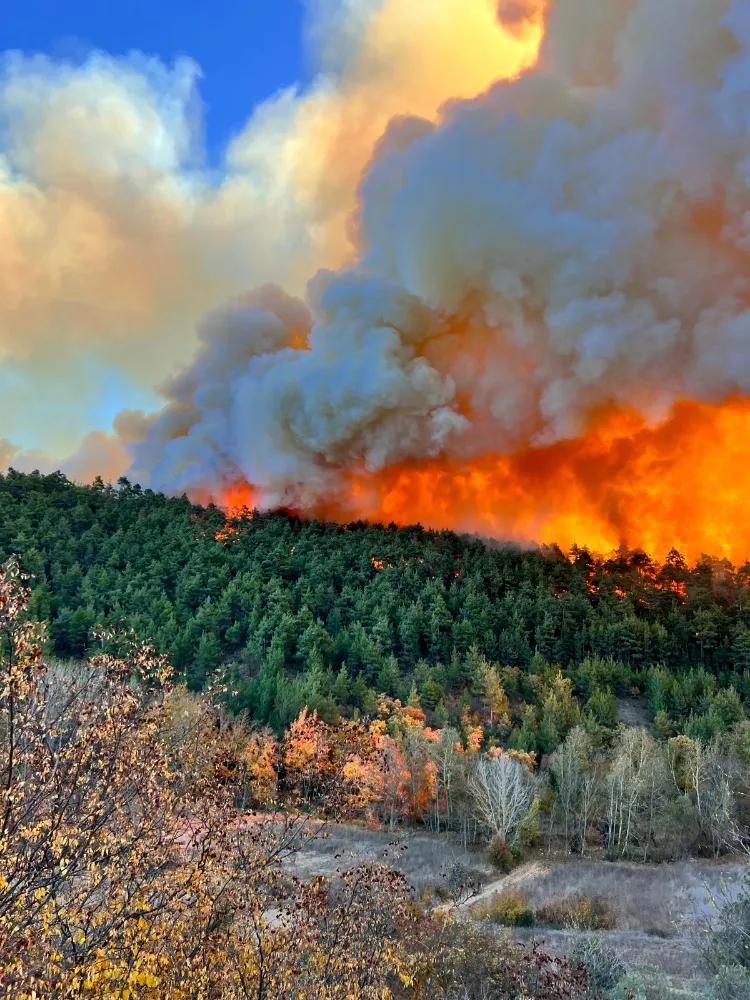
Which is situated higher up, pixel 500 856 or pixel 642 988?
pixel 642 988

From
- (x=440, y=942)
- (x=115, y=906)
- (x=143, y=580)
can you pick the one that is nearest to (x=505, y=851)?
(x=440, y=942)

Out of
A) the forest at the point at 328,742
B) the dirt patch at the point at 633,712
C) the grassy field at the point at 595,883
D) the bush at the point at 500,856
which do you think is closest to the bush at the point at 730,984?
the forest at the point at 328,742

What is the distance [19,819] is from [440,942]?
9.39 metres

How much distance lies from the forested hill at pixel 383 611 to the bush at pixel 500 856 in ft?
52.3

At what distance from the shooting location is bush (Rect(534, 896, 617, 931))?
890 inches

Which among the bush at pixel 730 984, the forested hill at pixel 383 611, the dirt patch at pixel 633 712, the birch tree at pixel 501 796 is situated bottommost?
the birch tree at pixel 501 796

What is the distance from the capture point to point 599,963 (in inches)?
557

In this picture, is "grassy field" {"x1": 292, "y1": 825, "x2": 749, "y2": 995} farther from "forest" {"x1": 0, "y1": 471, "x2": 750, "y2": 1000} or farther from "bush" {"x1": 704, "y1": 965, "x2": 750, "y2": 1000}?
"bush" {"x1": 704, "y1": 965, "x2": 750, "y2": 1000}

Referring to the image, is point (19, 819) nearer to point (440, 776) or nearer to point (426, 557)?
point (440, 776)

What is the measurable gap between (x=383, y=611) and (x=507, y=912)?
2006 inches

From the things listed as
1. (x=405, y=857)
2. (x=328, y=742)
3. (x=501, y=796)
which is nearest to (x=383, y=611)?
(x=501, y=796)

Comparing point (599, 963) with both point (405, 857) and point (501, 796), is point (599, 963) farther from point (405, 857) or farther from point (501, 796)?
point (501, 796)

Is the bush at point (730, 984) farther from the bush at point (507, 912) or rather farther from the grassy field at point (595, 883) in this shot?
the bush at point (507, 912)

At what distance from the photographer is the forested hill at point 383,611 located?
5675cm
